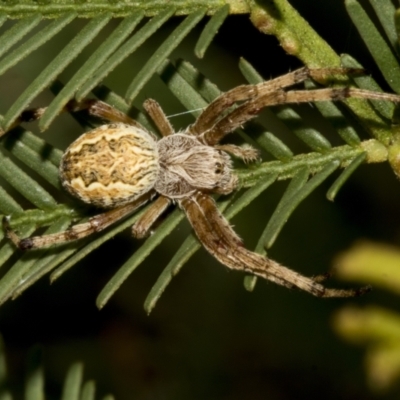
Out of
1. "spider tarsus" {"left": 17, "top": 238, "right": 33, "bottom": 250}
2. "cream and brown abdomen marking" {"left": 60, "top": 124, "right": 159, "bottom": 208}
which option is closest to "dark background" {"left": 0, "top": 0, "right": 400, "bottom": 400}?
"cream and brown abdomen marking" {"left": 60, "top": 124, "right": 159, "bottom": 208}

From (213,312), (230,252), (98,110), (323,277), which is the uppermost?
(98,110)

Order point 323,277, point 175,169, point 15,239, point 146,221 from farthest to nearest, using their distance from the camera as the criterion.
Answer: point 175,169 → point 146,221 → point 323,277 → point 15,239

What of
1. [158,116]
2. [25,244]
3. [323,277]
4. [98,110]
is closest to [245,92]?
[158,116]

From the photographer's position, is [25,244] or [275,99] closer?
[25,244]

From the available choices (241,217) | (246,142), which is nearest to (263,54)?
(241,217)

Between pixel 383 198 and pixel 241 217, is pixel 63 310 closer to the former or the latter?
pixel 241 217

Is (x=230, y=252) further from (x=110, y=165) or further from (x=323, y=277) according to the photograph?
(x=110, y=165)

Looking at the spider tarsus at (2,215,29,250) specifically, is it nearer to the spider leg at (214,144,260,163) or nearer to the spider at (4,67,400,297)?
the spider at (4,67,400,297)
